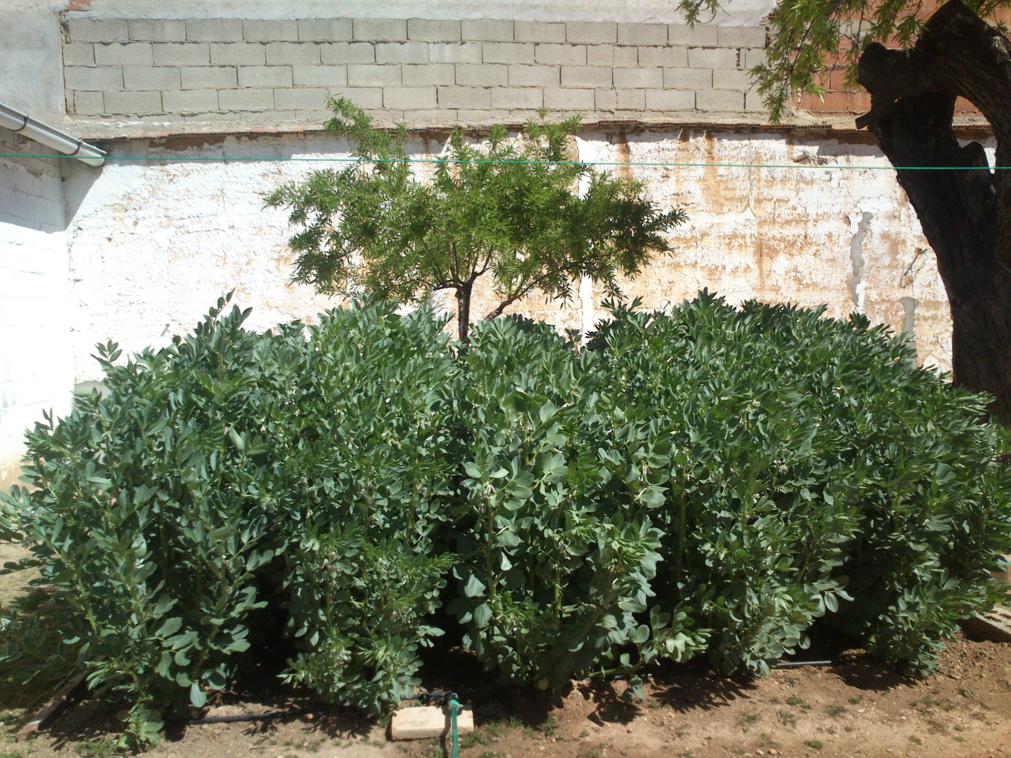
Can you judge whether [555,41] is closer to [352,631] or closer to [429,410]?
[429,410]

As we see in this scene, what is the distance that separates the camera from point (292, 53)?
8648 mm

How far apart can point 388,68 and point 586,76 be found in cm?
191

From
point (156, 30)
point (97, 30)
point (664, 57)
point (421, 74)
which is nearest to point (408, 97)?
point (421, 74)

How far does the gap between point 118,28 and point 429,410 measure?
22.1 feet

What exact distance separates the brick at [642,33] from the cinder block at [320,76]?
2.71 m

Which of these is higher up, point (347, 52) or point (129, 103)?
point (347, 52)

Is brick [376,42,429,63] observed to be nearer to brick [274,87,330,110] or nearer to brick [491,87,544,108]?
brick [274,87,330,110]

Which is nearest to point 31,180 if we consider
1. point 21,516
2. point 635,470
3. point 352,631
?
point 21,516

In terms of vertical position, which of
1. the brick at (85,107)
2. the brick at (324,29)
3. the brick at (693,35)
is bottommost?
the brick at (85,107)

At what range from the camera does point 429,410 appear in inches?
144

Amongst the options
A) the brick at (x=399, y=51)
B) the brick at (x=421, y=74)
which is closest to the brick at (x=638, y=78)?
the brick at (x=421, y=74)

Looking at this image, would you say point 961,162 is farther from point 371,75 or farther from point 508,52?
point 371,75

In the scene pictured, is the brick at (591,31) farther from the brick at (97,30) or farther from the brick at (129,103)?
the brick at (97,30)

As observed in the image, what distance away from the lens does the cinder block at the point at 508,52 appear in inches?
347
